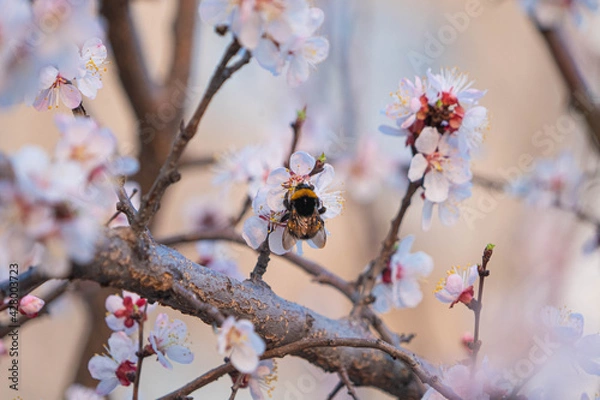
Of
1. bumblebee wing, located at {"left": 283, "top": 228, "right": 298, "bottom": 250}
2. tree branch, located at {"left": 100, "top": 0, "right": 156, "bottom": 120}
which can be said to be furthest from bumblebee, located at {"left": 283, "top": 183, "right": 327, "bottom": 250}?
tree branch, located at {"left": 100, "top": 0, "right": 156, "bottom": 120}

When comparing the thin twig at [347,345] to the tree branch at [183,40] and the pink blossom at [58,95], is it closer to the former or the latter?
the pink blossom at [58,95]

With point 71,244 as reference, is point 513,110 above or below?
above

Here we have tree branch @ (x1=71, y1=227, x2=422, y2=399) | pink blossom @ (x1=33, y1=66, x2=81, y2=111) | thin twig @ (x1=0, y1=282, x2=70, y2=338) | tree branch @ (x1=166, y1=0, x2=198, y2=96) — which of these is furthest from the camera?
tree branch @ (x1=166, y1=0, x2=198, y2=96)

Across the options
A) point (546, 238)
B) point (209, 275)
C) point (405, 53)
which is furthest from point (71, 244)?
point (405, 53)

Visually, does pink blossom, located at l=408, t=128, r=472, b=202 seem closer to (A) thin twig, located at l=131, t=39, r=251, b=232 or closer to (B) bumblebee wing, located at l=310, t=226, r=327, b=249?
(B) bumblebee wing, located at l=310, t=226, r=327, b=249

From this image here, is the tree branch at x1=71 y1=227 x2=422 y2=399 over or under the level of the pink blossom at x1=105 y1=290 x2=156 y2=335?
over

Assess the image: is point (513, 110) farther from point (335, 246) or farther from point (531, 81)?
point (335, 246)

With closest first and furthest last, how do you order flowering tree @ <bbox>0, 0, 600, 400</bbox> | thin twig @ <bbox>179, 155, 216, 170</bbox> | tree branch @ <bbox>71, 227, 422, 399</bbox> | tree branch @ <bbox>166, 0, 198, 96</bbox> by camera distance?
flowering tree @ <bbox>0, 0, 600, 400</bbox> → tree branch @ <bbox>71, 227, 422, 399</bbox> → thin twig @ <bbox>179, 155, 216, 170</bbox> → tree branch @ <bbox>166, 0, 198, 96</bbox>

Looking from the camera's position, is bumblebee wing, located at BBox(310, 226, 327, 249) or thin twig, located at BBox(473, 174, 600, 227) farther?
thin twig, located at BBox(473, 174, 600, 227)
